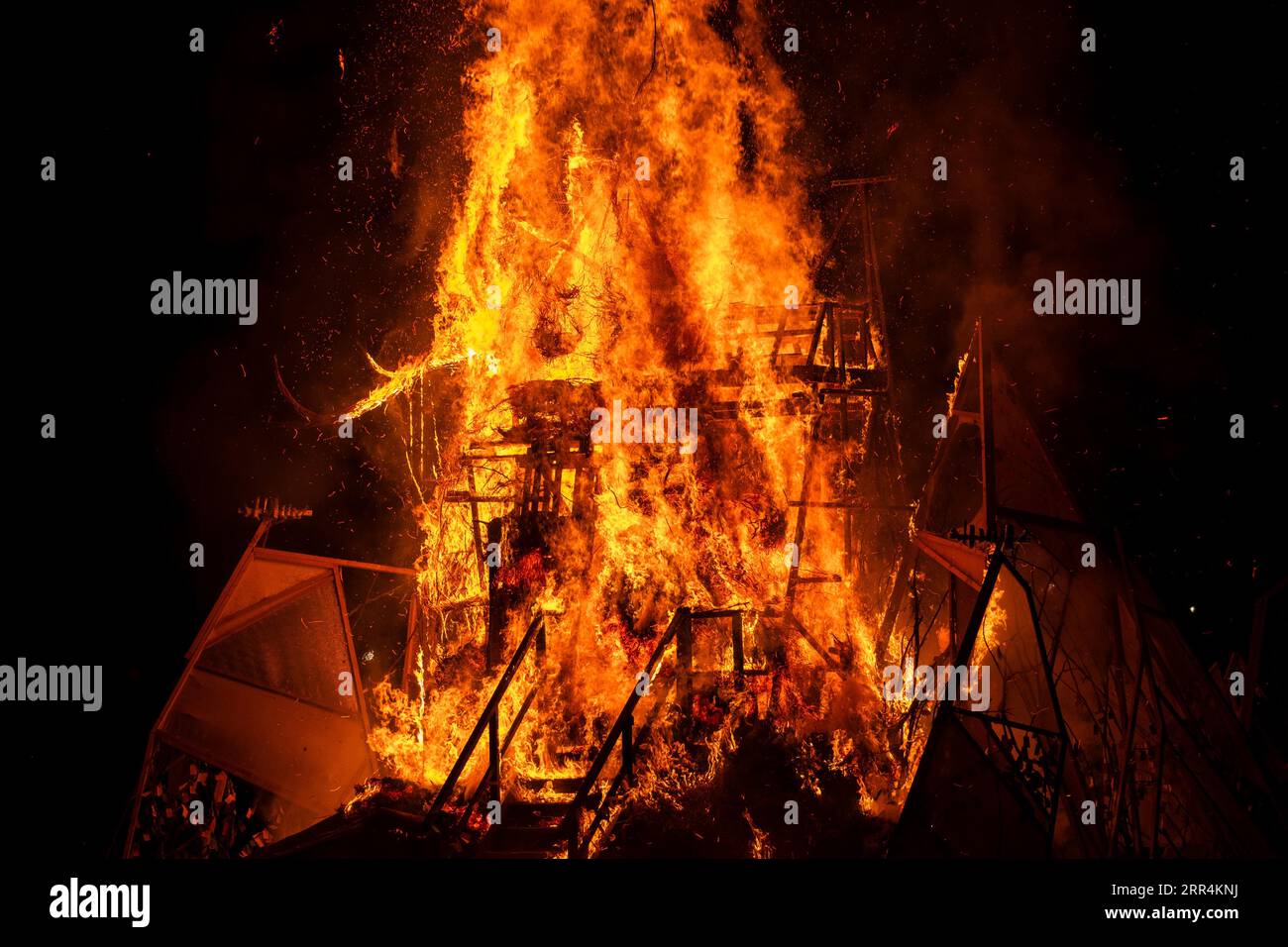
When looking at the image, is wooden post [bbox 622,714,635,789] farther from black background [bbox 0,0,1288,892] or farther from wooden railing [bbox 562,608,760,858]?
black background [bbox 0,0,1288,892]

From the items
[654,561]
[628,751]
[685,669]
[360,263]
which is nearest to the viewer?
[628,751]

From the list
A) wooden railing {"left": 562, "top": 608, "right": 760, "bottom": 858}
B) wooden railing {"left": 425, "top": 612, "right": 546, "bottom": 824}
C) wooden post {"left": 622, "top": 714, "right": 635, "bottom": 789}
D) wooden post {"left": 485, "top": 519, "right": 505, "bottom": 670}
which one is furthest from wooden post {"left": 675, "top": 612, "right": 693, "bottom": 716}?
wooden post {"left": 485, "top": 519, "right": 505, "bottom": 670}

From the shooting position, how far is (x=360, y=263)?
12.0 m

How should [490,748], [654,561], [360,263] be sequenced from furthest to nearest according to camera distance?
[360,263] → [654,561] → [490,748]

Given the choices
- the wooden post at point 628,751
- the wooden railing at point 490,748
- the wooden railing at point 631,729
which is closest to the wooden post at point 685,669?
the wooden railing at point 631,729

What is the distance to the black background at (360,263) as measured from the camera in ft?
33.3

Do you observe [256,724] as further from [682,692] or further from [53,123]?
[53,123]

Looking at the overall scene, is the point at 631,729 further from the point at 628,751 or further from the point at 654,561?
the point at 654,561

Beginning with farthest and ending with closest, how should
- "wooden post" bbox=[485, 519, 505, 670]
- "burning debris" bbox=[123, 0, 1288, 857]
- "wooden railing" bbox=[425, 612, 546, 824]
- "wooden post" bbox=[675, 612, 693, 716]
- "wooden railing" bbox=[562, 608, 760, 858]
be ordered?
"wooden post" bbox=[485, 519, 505, 670]
"wooden post" bbox=[675, 612, 693, 716]
"burning debris" bbox=[123, 0, 1288, 857]
"wooden railing" bbox=[425, 612, 546, 824]
"wooden railing" bbox=[562, 608, 760, 858]

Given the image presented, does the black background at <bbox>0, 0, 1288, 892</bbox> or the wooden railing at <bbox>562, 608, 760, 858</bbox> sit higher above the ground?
the black background at <bbox>0, 0, 1288, 892</bbox>

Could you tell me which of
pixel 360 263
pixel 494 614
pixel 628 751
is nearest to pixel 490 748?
pixel 628 751

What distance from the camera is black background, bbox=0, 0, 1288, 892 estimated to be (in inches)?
399

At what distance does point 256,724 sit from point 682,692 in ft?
16.5

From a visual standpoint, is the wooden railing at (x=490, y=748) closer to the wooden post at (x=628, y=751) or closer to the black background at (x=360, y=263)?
the wooden post at (x=628, y=751)
